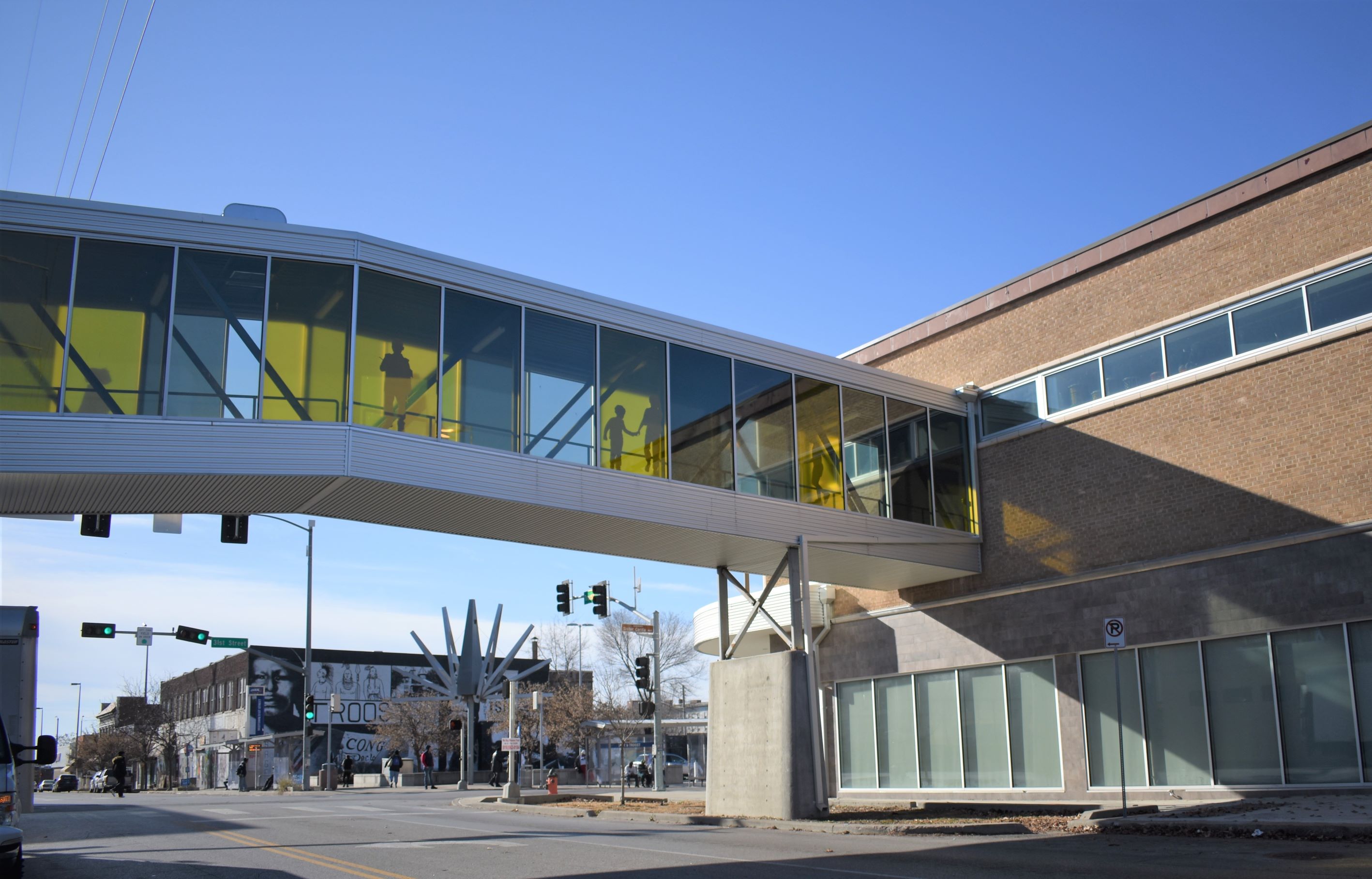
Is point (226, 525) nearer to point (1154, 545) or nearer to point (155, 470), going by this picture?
point (155, 470)

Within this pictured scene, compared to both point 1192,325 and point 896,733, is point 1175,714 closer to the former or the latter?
point 1192,325

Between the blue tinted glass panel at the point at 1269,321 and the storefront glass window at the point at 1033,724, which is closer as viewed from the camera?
the blue tinted glass panel at the point at 1269,321

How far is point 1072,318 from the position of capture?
23844 mm

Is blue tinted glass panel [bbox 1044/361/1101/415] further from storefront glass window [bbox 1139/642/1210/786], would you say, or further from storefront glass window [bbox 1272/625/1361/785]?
storefront glass window [bbox 1272/625/1361/785]

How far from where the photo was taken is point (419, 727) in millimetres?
68438

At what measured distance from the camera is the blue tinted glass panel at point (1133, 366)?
22.0 m

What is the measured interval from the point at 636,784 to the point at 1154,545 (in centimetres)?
2978

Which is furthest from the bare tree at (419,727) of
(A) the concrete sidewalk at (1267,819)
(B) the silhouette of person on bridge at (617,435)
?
(A) the concrete sidewalk at (1267,819)

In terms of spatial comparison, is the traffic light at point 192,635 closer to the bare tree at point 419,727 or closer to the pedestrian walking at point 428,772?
the pedestrian walking at point 428,772

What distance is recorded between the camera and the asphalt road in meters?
11.4

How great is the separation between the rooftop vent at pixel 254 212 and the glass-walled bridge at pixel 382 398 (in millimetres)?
1366

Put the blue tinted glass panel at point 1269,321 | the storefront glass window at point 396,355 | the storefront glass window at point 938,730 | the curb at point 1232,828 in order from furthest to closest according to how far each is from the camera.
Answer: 1. the storefront glass window at point 938,730
2. the blue tinted glass panel at point 1269,321
3. the storefront glass window at point 396,355
4. the curb at point 1232,828

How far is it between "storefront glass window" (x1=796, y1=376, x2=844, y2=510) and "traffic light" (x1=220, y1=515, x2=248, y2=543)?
11911 mm

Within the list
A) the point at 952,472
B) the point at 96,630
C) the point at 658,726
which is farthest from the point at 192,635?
the point at 952,472
